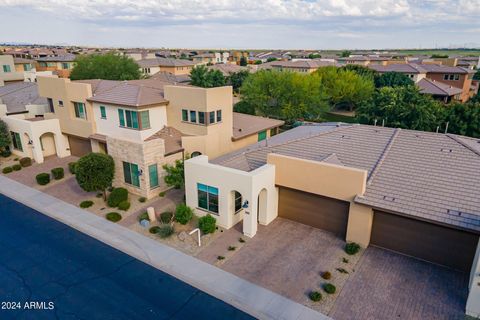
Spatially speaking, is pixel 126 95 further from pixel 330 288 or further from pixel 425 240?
pixel 425 240

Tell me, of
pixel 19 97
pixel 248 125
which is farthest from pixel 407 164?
pixel 19 97

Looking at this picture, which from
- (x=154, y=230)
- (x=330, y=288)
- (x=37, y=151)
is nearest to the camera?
(x=330, y=288)

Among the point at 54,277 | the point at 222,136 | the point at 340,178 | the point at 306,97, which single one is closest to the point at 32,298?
the point at 54,277

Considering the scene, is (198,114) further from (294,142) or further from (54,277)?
(54,277)

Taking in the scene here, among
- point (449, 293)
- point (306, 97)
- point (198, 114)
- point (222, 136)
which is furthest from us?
point (306, 97)

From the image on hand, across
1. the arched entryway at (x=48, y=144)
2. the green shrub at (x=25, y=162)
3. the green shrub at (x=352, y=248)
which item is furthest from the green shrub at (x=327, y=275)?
the arched entryway at (x=48, y=144)

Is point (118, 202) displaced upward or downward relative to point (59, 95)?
downward

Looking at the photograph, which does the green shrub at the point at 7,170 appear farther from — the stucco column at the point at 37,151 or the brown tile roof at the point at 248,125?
the brown tile roof at the point at 248,125
